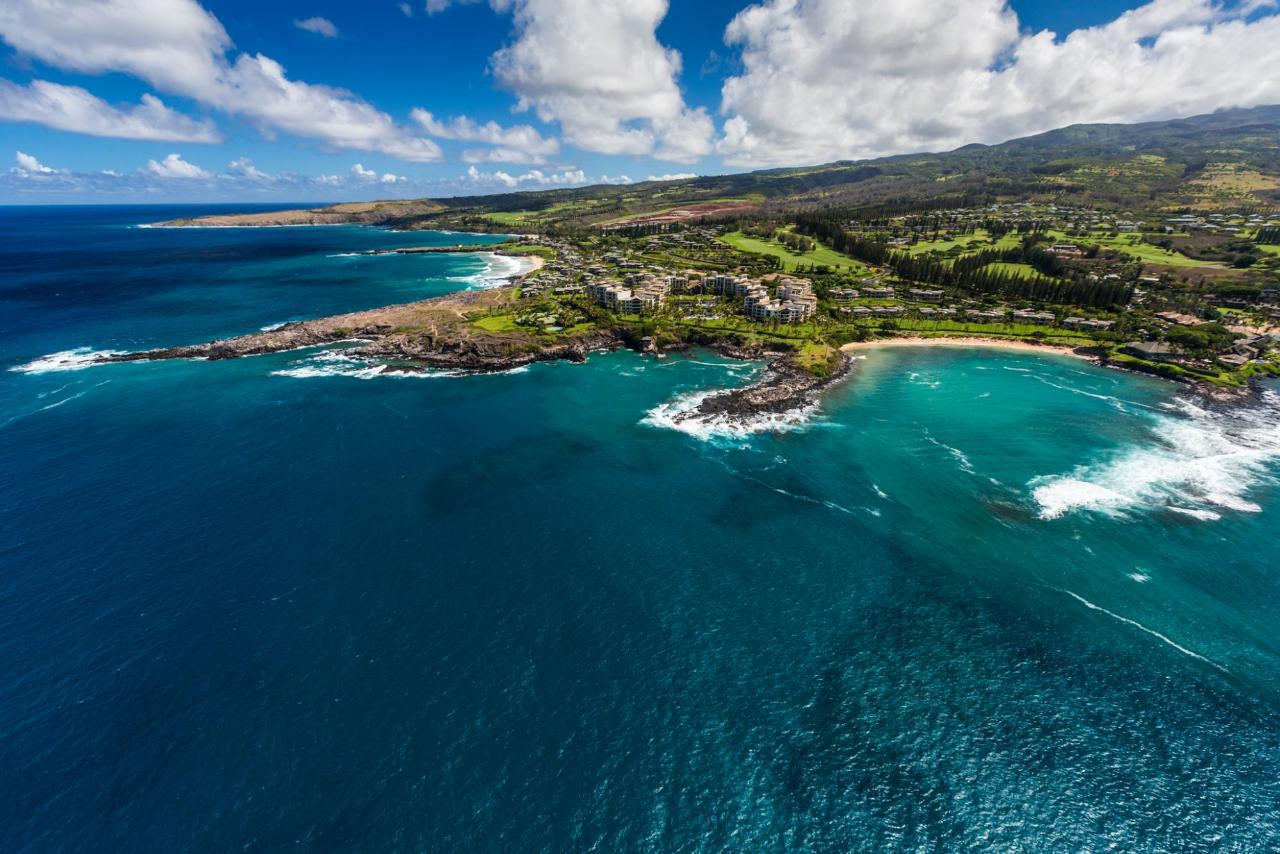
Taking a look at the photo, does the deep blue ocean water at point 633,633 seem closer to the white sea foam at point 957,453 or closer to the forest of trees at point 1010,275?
the white sea foam at point 957,453

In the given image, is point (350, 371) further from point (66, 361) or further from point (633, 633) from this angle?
point (633, 633)

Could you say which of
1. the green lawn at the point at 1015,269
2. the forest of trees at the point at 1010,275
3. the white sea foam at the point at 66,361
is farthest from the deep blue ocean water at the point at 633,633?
the green lawn at the point at 1015,269

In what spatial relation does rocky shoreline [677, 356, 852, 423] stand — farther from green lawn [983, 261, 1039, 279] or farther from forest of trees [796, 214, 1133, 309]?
green lawn [983, 261, 1039, 279]

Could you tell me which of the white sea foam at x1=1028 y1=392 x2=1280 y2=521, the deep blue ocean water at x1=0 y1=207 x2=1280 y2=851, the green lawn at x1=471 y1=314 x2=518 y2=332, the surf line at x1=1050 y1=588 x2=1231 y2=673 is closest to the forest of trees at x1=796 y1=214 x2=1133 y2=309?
the white sea foam at x1=1028 y1=392 x2=1280 y2=521

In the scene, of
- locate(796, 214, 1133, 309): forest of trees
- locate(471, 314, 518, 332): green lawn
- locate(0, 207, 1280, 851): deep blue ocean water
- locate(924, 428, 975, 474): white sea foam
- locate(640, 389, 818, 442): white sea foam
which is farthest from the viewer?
locate(796, 214, 1133, 309): forest of trees

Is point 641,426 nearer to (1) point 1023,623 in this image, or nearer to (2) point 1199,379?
(1) point 1023,623

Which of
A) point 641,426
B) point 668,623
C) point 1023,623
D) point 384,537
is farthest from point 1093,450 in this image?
point 384,537
